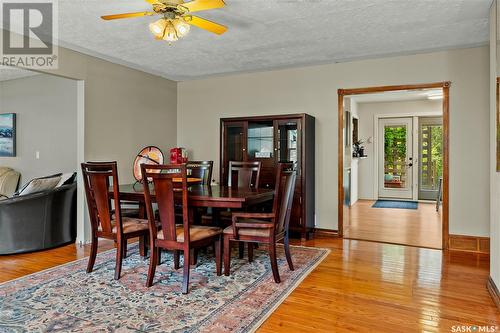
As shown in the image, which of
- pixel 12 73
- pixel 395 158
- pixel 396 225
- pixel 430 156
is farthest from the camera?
pixel 395 158

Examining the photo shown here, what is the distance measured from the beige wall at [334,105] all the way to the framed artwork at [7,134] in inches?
116

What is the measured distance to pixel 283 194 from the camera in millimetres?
3023

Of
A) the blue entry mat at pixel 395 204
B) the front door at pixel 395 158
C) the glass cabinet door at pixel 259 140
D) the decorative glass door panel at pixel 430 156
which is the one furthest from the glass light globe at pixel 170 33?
the decorative glass door panel at pixel 430 156

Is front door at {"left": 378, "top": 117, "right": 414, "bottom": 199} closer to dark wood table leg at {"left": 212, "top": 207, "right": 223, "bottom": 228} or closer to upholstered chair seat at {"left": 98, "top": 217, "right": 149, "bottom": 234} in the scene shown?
dark wood table leg at {"left": 212, "top": 207, "right": 223, "bottom": 228}

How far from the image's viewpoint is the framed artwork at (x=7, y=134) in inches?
238

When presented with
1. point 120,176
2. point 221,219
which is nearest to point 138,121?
point 120,176

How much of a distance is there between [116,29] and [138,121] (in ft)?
5.95

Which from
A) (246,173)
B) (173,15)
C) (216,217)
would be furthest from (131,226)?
(173,15)

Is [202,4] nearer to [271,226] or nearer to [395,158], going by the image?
[271,226]

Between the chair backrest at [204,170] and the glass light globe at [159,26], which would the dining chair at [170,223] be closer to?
the glass light globe at [159,26]

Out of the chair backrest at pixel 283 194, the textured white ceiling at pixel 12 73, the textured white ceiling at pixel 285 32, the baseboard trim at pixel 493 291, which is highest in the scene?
the textured white ceiling at pixel 12 73

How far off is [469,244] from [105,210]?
3948 millimetres

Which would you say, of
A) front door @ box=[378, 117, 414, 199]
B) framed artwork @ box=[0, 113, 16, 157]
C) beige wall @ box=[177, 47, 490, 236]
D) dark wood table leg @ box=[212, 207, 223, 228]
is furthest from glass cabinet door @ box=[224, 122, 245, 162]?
front door @ box=[378, 117, 414, 199]

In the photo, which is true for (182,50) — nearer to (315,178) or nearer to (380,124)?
(315,178)
